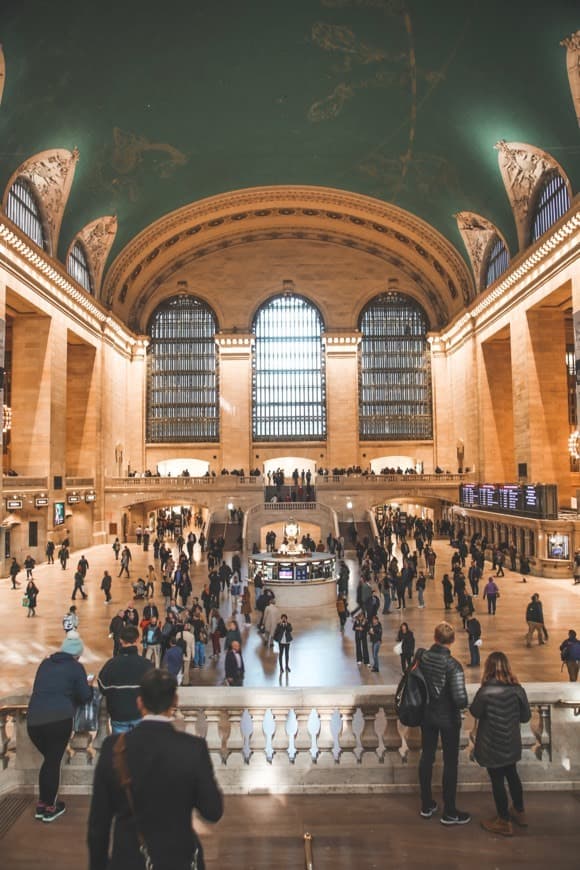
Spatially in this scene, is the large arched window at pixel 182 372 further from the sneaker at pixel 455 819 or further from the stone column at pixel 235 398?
the sneaker at pixel 455 819

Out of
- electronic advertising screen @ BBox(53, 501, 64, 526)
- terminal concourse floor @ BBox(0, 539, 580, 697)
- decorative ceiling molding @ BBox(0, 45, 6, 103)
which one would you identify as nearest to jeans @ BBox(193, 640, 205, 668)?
terminal concourse floor @ BBox(0, 539, 580, 697)

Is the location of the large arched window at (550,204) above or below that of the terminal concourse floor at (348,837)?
above

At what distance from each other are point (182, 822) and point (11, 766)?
8.36 ft

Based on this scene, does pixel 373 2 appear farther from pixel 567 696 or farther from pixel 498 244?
pixel 567 696

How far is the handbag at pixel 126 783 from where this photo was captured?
2037 millimetres

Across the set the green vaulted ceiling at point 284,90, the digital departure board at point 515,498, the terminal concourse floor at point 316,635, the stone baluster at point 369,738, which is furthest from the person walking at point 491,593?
the green vaulted ceiling at point 284,90

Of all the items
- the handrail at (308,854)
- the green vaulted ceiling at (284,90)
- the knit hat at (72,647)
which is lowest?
the handrail at (308,854)

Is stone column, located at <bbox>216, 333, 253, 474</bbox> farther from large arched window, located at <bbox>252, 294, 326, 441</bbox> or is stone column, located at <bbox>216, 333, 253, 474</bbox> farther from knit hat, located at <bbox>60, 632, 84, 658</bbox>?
knit hat, located at <bbox>60, 632, 84, 658</bbox>

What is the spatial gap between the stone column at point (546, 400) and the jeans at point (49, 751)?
73.1 ft

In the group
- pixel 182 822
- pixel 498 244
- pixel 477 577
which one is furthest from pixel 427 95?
pixel 182 822

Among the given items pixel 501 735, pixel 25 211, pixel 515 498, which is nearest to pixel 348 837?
pixel 501 735

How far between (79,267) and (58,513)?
10954 mm

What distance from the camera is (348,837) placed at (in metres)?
3.37

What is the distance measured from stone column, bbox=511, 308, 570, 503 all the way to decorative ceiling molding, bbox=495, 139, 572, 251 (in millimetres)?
3085
